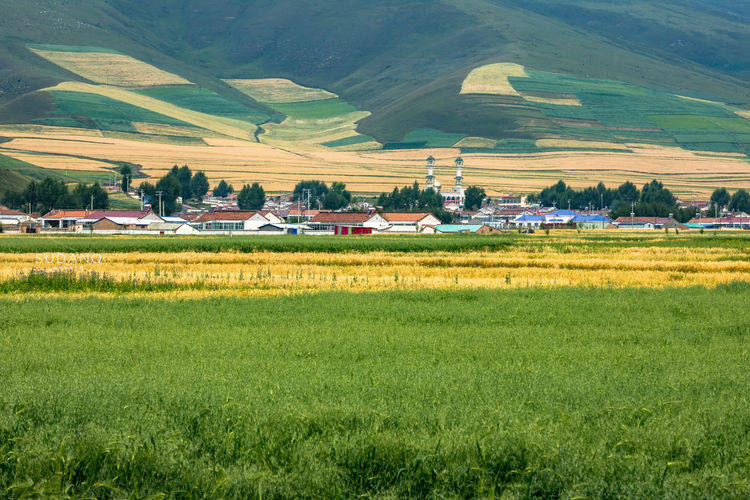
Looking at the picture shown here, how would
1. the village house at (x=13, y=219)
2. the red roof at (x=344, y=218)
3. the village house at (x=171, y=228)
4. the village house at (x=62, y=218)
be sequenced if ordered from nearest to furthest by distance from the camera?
the village house at (x=171, y=228), the village house at (x=13, y=219), the red roof at (x=344, y=218), the village house at (x=62, y=218)

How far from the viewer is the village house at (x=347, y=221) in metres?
125

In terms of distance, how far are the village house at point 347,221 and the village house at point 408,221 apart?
2404 millimetres

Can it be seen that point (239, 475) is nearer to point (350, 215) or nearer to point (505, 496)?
point (505, 496)

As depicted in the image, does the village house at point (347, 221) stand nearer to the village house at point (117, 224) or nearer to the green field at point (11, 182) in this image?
the village house at point (117, 224)

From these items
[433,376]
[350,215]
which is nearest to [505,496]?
[433,376]

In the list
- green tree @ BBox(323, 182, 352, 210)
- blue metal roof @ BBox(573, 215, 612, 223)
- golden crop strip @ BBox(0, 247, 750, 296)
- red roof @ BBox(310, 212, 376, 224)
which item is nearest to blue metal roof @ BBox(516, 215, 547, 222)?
blue metal roof @ BBox(573, 215, 612, 223)

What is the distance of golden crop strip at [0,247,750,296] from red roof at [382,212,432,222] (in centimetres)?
7220

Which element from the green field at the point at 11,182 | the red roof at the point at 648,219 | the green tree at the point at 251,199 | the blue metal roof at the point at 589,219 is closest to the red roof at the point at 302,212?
the green tree at the point at 251,199

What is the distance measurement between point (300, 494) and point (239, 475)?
0.71 meters

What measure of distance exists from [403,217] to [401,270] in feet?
304

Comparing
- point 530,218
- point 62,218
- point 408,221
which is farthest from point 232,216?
point 530,218

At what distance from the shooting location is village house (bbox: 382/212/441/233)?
131 meters

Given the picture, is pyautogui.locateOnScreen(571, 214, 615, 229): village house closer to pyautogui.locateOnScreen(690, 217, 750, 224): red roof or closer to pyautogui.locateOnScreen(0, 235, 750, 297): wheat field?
pyautogui.locateOnScreen(690, 217, 750, 224): red roof

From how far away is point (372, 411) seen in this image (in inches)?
438
